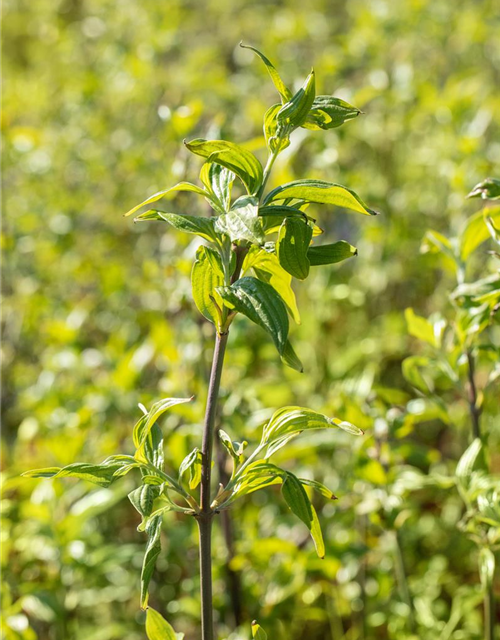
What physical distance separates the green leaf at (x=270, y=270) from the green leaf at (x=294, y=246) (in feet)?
0.16

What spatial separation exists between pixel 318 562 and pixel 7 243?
4.34 feet

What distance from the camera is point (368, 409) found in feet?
3.61

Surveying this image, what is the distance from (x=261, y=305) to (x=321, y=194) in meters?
0.11

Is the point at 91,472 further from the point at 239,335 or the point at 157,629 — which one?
the point at 239,335

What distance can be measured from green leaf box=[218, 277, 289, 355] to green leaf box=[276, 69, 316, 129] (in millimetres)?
145

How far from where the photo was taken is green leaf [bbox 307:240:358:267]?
59 centimetres

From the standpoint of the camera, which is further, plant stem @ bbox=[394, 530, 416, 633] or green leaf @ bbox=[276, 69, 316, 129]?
plant stem @ bbox=[394, 530, 416, 633]

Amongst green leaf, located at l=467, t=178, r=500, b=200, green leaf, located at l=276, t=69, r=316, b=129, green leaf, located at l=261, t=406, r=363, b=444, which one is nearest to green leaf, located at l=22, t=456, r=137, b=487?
green leaf, located at l=261, t=406, r=363, b=444

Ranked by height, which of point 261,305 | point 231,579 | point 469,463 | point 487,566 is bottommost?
point 231,579

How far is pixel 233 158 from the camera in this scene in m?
0.58

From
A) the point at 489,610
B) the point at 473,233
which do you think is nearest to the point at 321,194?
the point at 473,233

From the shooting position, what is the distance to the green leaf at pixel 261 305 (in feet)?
1.75

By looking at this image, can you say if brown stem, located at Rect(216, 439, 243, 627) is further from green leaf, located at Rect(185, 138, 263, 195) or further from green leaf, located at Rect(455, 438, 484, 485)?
green leaf, located at Rect(185, 138, 263, 195)

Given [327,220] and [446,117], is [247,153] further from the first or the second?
[446,117]
